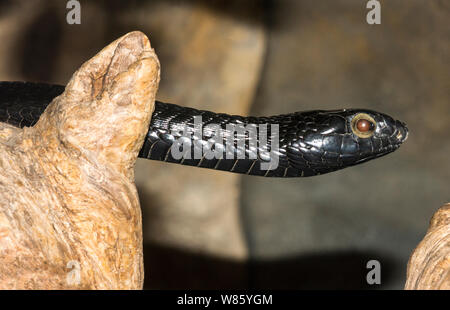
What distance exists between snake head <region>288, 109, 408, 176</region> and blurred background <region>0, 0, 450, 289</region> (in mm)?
1756

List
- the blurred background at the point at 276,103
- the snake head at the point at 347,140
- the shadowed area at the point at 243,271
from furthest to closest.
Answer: the shadowed area at the point at 243,271 < the blurred background at the point at 276,103 < the snake head at the point at 347,140

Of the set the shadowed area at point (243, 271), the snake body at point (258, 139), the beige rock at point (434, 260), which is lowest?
the shadowed area at point (243, 271)

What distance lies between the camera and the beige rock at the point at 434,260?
2184 mm

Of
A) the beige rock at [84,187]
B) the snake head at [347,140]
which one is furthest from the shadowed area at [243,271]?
the beige rock at [84,187]

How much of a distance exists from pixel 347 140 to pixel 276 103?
2.31 m

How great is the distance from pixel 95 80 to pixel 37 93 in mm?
994

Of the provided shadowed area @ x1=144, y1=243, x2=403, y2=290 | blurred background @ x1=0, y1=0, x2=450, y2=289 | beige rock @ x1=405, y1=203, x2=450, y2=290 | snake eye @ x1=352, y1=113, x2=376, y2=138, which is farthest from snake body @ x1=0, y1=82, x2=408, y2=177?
shadowed area @ x1=144, y1=243, x2=403, y2=290

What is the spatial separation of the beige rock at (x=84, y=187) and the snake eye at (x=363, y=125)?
4.38ft

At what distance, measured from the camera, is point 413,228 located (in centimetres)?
495

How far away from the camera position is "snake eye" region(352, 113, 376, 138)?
3.11 meters

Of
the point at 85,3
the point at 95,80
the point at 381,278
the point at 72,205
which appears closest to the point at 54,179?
the point at 72,205

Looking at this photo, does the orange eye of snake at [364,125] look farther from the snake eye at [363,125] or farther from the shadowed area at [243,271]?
the shadowed area at [243,271]

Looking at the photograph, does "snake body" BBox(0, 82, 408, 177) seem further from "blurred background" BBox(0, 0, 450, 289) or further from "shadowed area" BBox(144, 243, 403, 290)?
"shadowed area" BBox(144, 243, 403, 290)

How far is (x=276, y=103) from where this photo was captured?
539 cm
